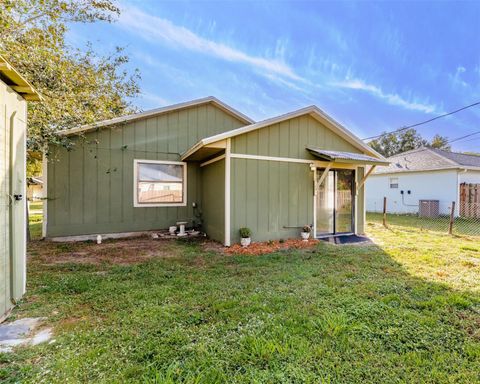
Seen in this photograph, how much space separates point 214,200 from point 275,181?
5.69 ft

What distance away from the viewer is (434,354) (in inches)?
76.1

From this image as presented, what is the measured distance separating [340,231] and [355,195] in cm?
120

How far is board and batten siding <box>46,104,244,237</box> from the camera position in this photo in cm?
643

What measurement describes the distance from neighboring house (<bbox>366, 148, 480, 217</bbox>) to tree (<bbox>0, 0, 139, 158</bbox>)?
14.2 meters

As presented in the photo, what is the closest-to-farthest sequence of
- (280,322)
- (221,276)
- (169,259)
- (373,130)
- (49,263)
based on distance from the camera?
(280,322) < (221,276) < (49,263) < (169,259) < (373,130)

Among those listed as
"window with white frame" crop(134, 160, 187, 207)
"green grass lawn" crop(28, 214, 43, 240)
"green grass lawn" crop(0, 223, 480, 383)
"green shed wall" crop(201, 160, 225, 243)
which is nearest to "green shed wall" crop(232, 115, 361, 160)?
"green shed wall" crop(201, 160, 225, 243)

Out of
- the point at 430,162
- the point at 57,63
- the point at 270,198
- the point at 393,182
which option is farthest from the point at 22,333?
the point at 393,182

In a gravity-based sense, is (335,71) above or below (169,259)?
above

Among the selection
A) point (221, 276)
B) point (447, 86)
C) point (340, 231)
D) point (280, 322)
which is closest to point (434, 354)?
point (280, 322)

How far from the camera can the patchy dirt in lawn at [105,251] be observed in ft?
15.5

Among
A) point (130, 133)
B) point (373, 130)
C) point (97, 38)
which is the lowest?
point (130, 133)

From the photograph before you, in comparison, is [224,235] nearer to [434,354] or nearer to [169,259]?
[169,259]

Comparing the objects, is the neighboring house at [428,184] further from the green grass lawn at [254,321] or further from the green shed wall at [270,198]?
the green grass lawn at [254,321]

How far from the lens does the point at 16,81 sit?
2.60 metres
